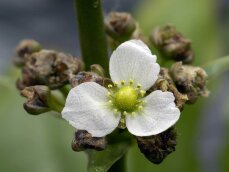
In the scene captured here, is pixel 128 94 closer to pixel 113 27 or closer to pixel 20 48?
pixel 113 27

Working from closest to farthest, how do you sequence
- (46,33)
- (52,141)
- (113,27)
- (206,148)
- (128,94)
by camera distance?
1. (128,94)
2. (113,27)
3. (52,141)
4. (206,148)
5. (46,33)

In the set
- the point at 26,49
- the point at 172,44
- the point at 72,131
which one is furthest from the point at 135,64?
the point at 72,131

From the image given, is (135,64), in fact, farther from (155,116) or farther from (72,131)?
(72,131)

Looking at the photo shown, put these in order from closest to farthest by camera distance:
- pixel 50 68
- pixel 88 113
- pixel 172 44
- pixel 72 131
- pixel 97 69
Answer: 1. pixel 88 113
2. pixel 97 69
3. pixel 50 68
4. pixel 172 44
5. pixel 72 131

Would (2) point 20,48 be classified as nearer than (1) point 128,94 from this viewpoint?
No

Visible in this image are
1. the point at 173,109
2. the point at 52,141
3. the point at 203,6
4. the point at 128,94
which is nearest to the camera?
the point at 173,109

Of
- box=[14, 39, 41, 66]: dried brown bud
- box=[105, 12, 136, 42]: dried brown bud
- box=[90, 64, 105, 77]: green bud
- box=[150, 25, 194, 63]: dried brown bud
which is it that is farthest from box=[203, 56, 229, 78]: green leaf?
box=[14, 39, 41, 66]: dried brown bud

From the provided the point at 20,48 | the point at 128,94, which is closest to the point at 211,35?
the point at 20,48

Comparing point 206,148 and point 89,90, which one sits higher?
point 89,90
